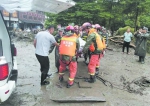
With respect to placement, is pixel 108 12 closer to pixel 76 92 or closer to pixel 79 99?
pixel 76 92

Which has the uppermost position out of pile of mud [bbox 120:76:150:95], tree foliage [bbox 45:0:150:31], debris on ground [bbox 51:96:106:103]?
tree foliage [bbox 45:0:150:31]

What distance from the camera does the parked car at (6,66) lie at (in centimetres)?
324

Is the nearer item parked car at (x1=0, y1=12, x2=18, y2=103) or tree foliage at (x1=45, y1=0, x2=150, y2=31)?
parked car at (x1=0, y1=12, x2=18, y2=103)

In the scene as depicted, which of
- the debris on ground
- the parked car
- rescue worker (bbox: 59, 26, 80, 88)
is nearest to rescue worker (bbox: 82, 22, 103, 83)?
rescue worker (bbox: 59, 26, 80, 88)

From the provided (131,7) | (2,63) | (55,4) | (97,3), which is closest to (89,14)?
(97,3)

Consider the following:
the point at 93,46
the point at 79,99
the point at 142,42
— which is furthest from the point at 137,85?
the point at 142,42

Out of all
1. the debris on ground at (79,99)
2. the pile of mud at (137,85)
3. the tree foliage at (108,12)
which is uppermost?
the tree foliage at (108,12)

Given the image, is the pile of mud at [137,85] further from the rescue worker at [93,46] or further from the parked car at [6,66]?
the parked car at [6,66]

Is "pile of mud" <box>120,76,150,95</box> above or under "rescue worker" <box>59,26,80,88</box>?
under

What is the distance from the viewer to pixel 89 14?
1956cm

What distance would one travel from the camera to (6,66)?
3262 mm

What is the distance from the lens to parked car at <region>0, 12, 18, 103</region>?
324cm

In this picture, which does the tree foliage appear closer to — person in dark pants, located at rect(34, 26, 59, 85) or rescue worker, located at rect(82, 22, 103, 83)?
rescue worker, located at rect(82, 22, 103, 83)

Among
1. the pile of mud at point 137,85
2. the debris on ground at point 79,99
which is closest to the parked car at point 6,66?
the debris on ground at point 79,99
